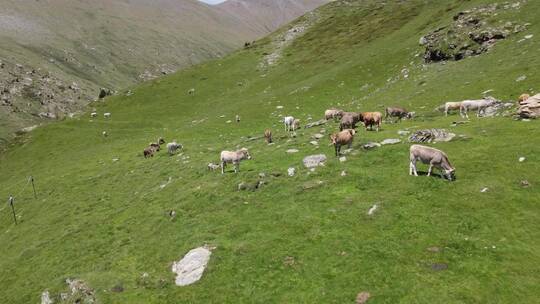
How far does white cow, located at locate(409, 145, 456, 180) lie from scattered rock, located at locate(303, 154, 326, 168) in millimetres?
6186

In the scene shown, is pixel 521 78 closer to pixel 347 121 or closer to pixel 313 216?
pixel 347 121

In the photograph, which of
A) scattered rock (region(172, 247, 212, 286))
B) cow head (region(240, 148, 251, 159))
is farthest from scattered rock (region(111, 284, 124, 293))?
cow head (region(240, 148, 251, 159))

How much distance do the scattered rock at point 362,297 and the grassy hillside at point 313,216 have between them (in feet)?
0.63

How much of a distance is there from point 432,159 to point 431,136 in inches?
221

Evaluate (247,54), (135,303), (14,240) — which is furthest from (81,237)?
(247,54)

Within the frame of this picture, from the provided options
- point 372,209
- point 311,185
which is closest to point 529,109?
point 372,209

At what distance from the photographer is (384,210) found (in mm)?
21672

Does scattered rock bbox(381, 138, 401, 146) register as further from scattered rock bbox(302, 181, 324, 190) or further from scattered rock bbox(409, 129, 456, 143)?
scattered rock bbox(302, 181, 324, 190)

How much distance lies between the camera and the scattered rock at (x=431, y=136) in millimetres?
28375

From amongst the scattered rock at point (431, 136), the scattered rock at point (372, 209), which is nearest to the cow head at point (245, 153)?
the scattered rock at point (431, 136)

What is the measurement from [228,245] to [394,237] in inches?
328

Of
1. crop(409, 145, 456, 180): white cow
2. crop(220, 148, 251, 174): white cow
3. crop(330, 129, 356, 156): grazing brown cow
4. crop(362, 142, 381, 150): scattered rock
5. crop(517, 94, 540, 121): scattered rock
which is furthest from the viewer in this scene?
crop(220, 148, 251, 174): white cow

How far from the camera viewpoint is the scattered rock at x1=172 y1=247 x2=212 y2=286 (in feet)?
68.7

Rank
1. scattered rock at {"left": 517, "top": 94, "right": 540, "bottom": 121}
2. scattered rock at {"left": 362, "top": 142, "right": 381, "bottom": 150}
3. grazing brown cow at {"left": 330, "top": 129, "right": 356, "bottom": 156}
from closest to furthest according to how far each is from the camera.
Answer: scattered rock at {"left": 362, "top": 142, "right": 381, "bottom": 150}, grazing brown cow at {"left": 330, "top": 129, "right": 356, "bottom": 156}, scattered rock at {"left": 517, "top": 94, "right": 540, "bottom": 121}
